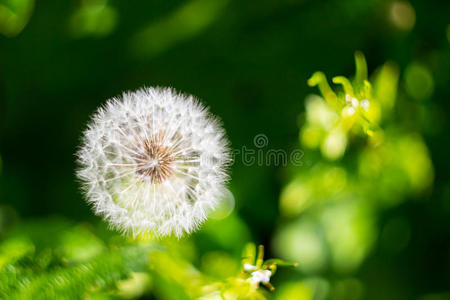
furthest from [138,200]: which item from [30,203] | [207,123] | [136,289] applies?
[30,203]

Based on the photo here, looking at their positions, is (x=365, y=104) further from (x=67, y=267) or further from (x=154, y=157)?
(x=67, y=267)

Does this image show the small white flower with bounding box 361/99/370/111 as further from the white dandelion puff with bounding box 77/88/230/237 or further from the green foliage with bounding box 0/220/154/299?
the green foliage with bounding box 0/220/154/299

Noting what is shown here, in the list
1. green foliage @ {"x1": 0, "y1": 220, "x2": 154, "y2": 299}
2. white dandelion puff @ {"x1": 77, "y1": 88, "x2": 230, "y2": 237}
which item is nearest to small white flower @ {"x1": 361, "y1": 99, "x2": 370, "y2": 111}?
white dandelion puff @ {"x1": 77, "y1": 88, "x2": 230, "y2": 237}

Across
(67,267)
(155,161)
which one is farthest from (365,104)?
(67,267)

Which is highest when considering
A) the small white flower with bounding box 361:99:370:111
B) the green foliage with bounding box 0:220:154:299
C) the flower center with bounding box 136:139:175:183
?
the small white flower with bounding box 361:99:370:111

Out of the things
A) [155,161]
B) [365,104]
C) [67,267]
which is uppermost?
[365,104]

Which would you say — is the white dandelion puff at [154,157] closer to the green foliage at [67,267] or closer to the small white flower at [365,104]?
the green foliage at [67,267]

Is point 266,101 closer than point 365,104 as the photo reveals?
No
